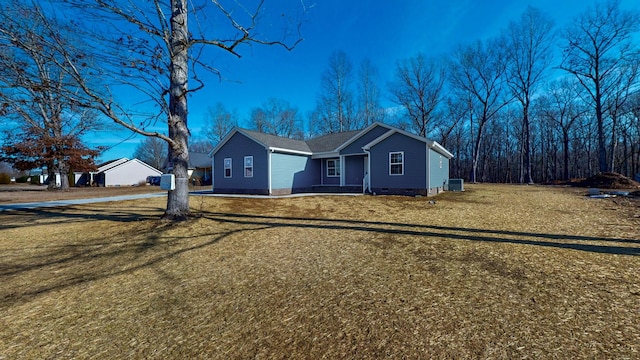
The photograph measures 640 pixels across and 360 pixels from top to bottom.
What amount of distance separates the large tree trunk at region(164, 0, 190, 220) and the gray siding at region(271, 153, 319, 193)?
8.26 meters

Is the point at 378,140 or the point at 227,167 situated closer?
the point at 378,140

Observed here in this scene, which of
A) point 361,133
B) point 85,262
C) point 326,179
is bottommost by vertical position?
point 85,262

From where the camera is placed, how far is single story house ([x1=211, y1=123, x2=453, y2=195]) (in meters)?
13.9

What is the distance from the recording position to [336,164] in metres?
17.5

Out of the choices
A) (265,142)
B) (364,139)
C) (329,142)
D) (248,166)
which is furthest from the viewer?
(329,142)

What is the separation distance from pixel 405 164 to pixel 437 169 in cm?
293

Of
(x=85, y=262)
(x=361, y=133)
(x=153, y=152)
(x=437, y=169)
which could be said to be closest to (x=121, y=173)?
(x=153, y=152)

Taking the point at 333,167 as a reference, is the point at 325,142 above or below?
above

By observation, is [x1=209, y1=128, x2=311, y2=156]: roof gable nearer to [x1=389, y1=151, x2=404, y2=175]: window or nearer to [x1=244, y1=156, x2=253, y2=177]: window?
[x1=244, y1=156, x2=253, y2=177]: window

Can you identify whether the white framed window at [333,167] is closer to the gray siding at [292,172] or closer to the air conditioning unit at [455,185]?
the gray siding at [292,172]

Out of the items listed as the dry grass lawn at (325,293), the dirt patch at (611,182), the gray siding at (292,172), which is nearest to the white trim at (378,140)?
the gray siding at (292,172)

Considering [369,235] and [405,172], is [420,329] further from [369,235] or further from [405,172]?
[405,172]

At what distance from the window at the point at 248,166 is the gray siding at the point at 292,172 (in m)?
1.63

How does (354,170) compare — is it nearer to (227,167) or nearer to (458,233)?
Answer: (227,167)
